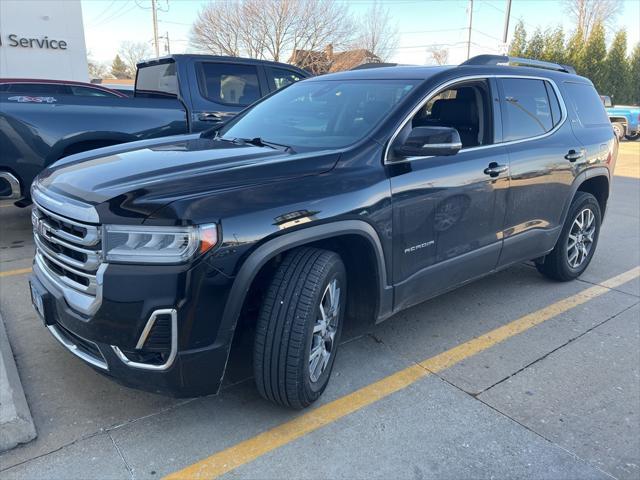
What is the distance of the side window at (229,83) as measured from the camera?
22.1ft

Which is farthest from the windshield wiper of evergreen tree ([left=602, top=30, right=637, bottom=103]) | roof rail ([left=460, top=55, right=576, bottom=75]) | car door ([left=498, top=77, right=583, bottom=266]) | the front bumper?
evergreen tree ([left=602, top=30, right=637, bottom=103])

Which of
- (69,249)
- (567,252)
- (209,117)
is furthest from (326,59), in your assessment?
(69,249)

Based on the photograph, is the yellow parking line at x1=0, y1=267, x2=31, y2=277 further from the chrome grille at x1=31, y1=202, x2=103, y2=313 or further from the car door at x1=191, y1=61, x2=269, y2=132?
the car door at x1=191, y1=61, x2=269, y2=132

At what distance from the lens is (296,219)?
2672 mm

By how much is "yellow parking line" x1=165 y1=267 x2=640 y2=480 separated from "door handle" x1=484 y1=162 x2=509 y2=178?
3.87 feet

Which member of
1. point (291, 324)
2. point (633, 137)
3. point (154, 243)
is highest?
point (154, 243)

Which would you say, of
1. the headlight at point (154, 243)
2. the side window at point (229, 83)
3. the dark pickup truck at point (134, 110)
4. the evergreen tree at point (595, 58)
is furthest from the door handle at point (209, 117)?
the evergreen tree at point (595, 58)

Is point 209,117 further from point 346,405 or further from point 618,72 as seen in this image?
point 618,72

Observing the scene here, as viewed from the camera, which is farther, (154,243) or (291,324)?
(291,324)

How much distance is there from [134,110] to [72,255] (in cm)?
390

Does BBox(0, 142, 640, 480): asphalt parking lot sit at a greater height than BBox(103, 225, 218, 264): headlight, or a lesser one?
lesser

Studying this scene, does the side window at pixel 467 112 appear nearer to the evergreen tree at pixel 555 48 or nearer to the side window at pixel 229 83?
the side window at pixel 229 83

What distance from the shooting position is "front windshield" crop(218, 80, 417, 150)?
339 cm

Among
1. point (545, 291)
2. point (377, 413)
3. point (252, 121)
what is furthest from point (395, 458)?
point (545, 291)
